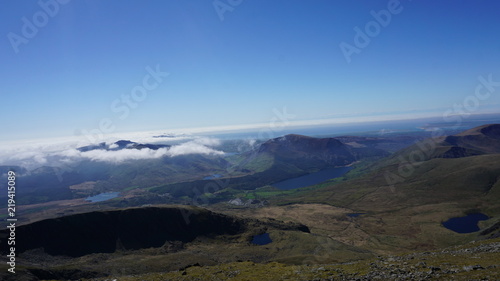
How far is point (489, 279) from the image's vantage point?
88.9ft

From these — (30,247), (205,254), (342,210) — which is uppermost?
(30,247)

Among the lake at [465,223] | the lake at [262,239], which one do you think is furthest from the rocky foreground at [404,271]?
the lake at [465,223]

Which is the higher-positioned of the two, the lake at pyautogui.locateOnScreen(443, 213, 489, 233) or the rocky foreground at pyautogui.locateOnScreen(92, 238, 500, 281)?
the rocky foreground at pyautogui.locateOnScreen(92, 238, 500, 281)

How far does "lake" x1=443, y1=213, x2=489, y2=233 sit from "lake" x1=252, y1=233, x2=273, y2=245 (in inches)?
3973

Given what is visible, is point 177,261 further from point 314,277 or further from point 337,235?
point 337,235

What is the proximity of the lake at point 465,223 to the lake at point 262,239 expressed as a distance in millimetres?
100903

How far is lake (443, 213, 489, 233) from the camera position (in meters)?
135

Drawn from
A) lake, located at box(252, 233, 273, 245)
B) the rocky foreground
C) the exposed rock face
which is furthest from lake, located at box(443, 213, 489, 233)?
the exposed rock face

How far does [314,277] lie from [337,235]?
114 m

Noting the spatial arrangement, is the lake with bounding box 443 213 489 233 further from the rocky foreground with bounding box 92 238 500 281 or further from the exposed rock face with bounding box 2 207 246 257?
the exposed rock face with bounding box 2 207 246 257

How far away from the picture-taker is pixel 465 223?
143 m

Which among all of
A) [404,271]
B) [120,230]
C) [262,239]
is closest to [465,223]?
[262,239]

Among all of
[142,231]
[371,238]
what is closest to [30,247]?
[142,231]

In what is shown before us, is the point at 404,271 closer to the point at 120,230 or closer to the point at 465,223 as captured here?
the point at 120,230
